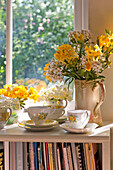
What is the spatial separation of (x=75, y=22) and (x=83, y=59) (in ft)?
1.73

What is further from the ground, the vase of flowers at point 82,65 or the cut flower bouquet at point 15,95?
the vase of flowers at point 82,65

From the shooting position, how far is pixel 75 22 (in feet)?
6.15

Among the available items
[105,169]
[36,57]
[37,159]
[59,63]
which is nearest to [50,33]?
[36,57]

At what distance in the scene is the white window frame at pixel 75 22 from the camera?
182 centimetres

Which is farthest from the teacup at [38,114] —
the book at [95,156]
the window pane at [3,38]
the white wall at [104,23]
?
the window pane at [3,38]

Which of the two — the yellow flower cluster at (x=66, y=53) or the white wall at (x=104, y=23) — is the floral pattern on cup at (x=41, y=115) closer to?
the yellow flower cluster at (x=66, y=53)

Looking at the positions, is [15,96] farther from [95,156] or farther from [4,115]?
[95,156]

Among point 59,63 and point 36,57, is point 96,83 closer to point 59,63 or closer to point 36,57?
point 59,63

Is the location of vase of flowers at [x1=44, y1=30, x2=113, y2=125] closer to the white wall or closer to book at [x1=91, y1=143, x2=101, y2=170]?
book at [x1=91, y1=143, x2=101, y2=170]

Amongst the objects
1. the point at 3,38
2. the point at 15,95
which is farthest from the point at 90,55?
the point at 3,38

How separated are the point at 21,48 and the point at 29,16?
0.23 metres

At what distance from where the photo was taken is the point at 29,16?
6.50 feet

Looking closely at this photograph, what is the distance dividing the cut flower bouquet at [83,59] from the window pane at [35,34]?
416 millimetres

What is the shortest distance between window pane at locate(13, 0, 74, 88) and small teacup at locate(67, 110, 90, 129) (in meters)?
0.62
